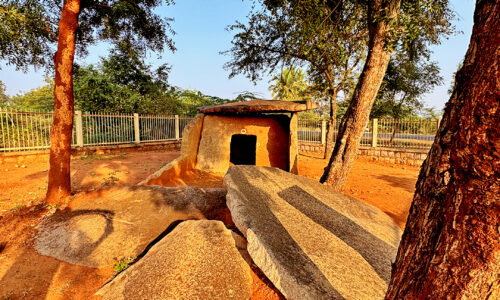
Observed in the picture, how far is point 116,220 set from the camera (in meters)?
3.47

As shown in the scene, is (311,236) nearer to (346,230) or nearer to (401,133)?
(346,230)

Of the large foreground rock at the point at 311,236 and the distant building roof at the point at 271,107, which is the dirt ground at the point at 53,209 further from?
the distant building roof at the point at 271,107

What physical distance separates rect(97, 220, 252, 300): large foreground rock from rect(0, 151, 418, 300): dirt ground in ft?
0.74

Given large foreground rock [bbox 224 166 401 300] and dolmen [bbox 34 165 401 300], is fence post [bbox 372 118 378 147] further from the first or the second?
large foreground rock [bbox 224 166 401 300]

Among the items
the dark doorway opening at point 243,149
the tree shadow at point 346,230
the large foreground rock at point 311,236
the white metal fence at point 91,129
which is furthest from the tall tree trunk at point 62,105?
the dark doorway opening at point 243,149

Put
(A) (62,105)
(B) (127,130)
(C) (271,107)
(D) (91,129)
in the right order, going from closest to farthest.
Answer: (A) (62,105) → (C) (271,107) → (D) (91,129) → (B) (127,130)

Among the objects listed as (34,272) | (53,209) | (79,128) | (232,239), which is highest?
(79,128)

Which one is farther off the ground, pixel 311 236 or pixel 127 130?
pixel 127 130

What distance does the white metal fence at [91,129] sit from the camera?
7785 mm

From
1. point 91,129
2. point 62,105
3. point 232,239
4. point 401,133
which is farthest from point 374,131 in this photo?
point 91,129

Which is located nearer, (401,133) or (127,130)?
(401,133)

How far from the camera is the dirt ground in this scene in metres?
2.38

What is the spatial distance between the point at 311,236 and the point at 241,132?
4872 mm

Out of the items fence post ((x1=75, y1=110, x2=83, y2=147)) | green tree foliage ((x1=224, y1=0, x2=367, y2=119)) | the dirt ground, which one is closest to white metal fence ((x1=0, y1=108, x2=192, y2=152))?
fence post ((x1=75, y1=110, x2=83, y2=147))
